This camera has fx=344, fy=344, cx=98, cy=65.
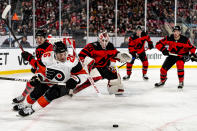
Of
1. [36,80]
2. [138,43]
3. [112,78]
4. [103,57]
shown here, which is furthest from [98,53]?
[138,43]

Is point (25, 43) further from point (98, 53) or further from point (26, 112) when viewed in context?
point (26, 112)

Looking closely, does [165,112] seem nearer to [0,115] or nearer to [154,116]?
[154,116]

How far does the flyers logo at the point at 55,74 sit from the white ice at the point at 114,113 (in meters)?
0.45

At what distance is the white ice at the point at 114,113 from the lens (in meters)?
3.43

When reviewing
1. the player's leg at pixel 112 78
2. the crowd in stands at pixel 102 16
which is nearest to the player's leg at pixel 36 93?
the player's leg at pixel 112 78

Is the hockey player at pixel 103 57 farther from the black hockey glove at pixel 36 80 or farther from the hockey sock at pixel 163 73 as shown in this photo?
the black hockey glove at pixel 36 80

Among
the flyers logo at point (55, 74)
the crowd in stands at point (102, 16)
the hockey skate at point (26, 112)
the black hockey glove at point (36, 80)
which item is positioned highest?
the crowd in stands at point (102, 16)

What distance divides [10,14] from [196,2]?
6394 mm

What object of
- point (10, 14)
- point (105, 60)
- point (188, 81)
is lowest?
point (188, 81)

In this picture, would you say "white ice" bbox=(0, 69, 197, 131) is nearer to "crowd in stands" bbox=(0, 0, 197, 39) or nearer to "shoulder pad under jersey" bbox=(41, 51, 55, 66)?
"shoulder pad under jersey" bbox=(41, 51, 55, 66)

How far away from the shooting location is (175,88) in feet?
20.2

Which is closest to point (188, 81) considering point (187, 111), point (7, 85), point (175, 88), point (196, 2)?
point (175, 88)

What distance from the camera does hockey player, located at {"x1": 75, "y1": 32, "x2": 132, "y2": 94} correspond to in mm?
5109

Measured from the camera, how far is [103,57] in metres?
5.21
